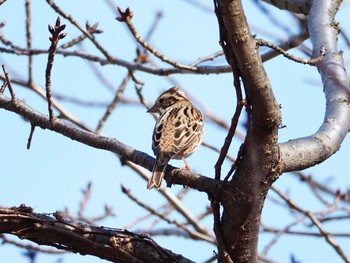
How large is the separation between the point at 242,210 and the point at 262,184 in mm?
185

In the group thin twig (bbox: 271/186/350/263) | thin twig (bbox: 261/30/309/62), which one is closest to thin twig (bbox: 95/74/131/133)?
thin twig (bbox: 261/30/309/62)

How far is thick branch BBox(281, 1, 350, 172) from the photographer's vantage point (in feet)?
13.4

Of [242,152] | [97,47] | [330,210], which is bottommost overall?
[242,152]

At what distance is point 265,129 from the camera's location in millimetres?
3594

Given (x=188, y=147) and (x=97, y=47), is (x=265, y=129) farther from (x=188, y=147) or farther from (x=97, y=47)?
(x=97, y=47)

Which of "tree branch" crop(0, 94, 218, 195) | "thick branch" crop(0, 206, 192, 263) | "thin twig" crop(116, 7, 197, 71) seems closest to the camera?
"thick branch" crop(0, 206, 192, 263)

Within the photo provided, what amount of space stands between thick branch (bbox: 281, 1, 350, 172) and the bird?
1329 mm

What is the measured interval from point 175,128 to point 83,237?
2.78m

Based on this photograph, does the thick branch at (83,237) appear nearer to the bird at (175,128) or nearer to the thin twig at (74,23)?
the bird at (175,128)

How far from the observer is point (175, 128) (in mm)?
6867

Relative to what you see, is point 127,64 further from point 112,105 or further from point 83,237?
point 83,237

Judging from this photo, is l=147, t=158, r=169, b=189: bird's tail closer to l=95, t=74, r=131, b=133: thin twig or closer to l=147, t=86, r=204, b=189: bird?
l=147, t=86, r=204, b=189: bird

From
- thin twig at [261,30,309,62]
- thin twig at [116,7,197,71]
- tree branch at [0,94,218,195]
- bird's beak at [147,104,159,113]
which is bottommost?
tree branch at [0,94,218,195]

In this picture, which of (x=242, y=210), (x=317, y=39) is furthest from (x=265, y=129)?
(x=317, y=39)
